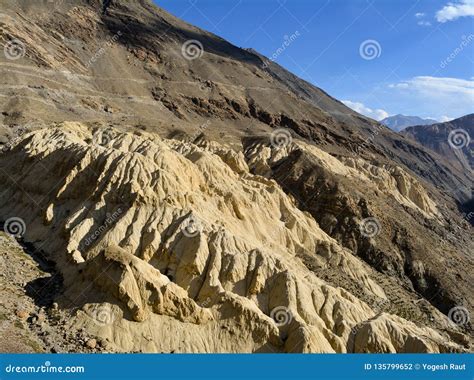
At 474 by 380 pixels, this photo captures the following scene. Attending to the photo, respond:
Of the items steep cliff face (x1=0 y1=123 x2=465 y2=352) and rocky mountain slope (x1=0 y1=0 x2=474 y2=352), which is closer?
steep cliff face (x1=0 y1=123 x2=465 y2=352)

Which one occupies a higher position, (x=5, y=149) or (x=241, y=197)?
(x=241, y=197)

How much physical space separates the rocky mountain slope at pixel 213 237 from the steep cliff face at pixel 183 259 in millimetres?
115

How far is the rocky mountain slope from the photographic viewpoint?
32531mm

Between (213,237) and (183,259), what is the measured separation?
3272 millimetres

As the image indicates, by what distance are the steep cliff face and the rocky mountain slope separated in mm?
115

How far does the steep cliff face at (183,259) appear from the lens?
32125 millimetres

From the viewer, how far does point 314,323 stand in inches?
1428

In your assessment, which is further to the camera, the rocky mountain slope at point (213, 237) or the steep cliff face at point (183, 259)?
the rocky mountain slope at point (213, 237)

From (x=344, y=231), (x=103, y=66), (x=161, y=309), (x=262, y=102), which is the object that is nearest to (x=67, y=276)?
(x=161, y=309)

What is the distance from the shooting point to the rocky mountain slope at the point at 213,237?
32531 mm

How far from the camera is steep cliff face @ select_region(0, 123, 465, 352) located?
32.1 metres

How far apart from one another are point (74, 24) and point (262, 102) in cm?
5753

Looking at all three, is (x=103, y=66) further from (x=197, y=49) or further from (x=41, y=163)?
(x=41, y=163)

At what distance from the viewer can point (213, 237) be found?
4028cm
